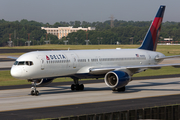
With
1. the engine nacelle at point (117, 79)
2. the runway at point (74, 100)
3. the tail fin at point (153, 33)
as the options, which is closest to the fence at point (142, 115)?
the runway at point (74, 100)

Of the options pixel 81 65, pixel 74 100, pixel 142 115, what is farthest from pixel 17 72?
pixel 142 115

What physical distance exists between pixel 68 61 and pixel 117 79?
19.7 ft

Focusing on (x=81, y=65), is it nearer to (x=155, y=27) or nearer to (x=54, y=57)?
(x=54, y=57)

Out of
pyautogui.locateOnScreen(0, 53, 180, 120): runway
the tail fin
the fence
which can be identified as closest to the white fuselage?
the tail fin

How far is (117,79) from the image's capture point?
38000mm

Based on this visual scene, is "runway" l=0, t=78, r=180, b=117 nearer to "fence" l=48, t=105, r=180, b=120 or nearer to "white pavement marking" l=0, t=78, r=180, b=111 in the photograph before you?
"white pavement marking" l=0, t=78, r=180, b=111

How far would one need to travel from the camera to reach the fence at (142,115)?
20978mm

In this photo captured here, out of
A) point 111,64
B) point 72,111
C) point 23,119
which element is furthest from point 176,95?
point 23,119

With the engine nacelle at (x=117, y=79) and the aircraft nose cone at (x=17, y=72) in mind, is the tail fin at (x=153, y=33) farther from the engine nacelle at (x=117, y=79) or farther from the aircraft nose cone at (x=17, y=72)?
the aircraft nose cone at (x=17, y=72)

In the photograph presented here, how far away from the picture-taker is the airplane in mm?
36281

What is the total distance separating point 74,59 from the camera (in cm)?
3959

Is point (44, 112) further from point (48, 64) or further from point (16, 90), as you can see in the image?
point (16, 90)

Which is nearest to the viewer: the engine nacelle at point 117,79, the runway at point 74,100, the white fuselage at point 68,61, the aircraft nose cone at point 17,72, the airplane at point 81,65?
the runway at point 74,100

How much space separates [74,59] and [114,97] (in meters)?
6.91
